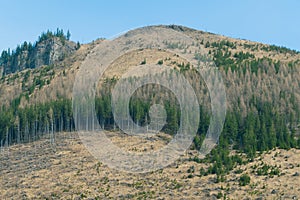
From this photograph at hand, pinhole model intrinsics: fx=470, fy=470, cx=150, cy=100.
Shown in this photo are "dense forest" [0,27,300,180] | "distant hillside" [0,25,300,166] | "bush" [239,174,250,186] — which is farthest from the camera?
"distant hillside" [0,25,300,166]

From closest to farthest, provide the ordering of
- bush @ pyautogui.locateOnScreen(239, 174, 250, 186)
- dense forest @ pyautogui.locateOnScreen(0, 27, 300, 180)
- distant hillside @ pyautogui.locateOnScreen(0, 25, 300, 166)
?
bush @ pyautogui.locateOnScreen(239, 174, 250, 186) < dense forest @ pyautogui.locateOnScreen(0, 27, 300, 180) < distant hillside @ pyautogui.locateOnScreen(0, 25, 300, 166)

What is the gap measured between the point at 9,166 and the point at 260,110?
77380 millimetres

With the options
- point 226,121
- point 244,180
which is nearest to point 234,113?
point 226,121

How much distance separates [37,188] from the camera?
9494cm

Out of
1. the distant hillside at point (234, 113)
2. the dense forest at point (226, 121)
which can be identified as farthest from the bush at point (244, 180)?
the distant hillside at point (234, 113)

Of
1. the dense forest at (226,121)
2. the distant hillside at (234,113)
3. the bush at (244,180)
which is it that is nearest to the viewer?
the bush at (244,180)

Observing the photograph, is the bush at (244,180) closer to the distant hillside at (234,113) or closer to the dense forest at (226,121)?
the dense forest at (226,121)

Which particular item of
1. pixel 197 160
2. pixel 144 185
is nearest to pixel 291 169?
A: pixel 197 160

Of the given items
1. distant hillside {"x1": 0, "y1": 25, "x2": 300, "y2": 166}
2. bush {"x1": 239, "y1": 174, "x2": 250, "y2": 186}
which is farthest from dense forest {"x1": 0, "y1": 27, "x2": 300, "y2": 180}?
bush {"x1": 239, "y1": 174, "x2": 250, "y2": 186}

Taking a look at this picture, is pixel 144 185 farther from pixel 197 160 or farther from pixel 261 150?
pixel 261 150

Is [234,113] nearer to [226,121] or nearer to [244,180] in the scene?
[226,121]

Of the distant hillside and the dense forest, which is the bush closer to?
the dense forest

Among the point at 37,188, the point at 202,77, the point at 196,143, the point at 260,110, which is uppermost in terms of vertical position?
the point at 202,77

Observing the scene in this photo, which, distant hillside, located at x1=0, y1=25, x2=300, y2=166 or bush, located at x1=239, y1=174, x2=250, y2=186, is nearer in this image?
bush, located at x1=239, y1=174, x2=250, y2=186
